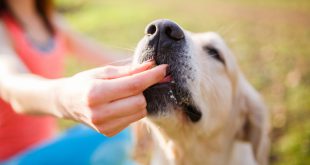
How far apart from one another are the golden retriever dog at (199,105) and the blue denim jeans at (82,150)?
3.63 feet

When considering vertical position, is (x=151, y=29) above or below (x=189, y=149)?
above

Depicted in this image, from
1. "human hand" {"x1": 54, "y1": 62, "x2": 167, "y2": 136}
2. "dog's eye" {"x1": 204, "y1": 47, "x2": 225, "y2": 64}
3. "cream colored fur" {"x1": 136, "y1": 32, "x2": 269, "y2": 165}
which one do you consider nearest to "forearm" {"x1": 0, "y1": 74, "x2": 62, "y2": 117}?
"human hand" {"x1": 54, "y1": 62, "x2": 167, "y2": 136}

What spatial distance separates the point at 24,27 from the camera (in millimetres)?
3363

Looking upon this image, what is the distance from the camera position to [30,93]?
6.25 feet

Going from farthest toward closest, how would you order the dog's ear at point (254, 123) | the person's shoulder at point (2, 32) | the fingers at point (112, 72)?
the person's shoulder at point (2, 32) → the dog's ear at point (254, 123) → the fingers at point (112, 72)

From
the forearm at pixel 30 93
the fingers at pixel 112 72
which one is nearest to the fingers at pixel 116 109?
the fingers at pixel 112 72

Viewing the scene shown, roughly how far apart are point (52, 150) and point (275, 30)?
4.31 meters

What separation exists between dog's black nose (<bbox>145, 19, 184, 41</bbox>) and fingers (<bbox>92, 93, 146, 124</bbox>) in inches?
13.3

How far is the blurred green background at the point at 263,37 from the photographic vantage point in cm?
344

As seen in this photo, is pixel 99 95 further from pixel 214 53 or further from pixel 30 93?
pixel 214 53

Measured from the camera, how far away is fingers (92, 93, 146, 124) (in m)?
1.35

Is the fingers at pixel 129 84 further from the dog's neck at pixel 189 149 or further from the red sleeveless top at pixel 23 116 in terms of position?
the red sleeveless top at pixel 23 116

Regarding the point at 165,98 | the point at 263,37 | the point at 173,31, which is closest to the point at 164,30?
the point at 173,31

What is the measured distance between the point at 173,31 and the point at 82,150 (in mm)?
2205
